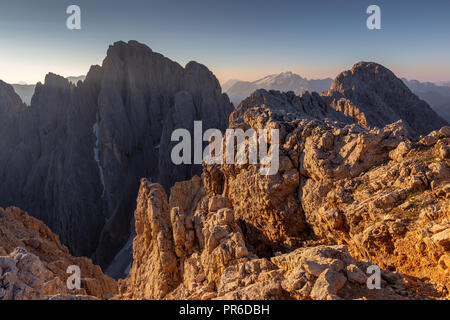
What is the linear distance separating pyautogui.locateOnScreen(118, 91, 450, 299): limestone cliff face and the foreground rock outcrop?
425 centimetres

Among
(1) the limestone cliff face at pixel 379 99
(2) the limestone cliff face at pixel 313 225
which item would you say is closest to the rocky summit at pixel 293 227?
(2) the limestone cliff face at pixel 313 225

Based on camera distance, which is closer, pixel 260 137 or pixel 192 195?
pixel 260 137

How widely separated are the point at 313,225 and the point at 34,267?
13271mm

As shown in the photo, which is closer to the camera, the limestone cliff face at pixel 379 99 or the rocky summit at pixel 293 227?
the rocky summit at pixel 293 227

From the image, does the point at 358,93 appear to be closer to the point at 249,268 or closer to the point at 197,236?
the point at 197,236

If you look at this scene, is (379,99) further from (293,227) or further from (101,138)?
(101,138)

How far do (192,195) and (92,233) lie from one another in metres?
47.1

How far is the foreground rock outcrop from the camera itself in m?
8.40

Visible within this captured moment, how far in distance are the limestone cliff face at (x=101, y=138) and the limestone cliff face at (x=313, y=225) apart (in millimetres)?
45010

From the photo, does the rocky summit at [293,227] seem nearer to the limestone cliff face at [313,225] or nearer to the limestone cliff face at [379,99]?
the limestone cliff face at [313,225]

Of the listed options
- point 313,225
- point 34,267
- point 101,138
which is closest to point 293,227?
point 313,225

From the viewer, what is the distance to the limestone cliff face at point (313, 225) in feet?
26.0

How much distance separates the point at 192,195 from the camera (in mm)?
30422
